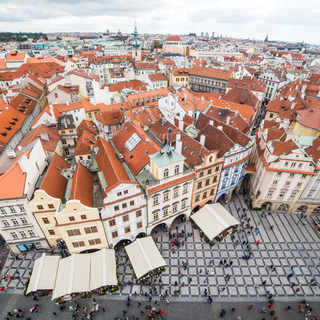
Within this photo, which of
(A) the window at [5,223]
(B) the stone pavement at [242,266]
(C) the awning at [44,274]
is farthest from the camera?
(A) the window at [5,223]

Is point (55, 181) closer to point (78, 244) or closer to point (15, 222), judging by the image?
point (15, 222)

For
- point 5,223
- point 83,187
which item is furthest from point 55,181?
point 5,223

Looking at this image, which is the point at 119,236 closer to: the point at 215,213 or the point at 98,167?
the point at 98,167

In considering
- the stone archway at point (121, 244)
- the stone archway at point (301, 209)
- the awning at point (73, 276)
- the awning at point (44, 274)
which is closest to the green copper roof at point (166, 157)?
the stone archway at point (121, 244)

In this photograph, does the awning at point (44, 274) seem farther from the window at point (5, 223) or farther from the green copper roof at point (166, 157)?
the green copper roof at point (166, 157)

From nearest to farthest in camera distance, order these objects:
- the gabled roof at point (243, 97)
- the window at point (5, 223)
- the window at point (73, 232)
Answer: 1. the window at point (73, 232)
2. the window at point (5, 223)
3. the gabled roof at point (243, 97)

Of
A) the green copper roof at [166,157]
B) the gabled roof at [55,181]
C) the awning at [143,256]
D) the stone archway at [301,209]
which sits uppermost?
the green copper roof at [166,157]
